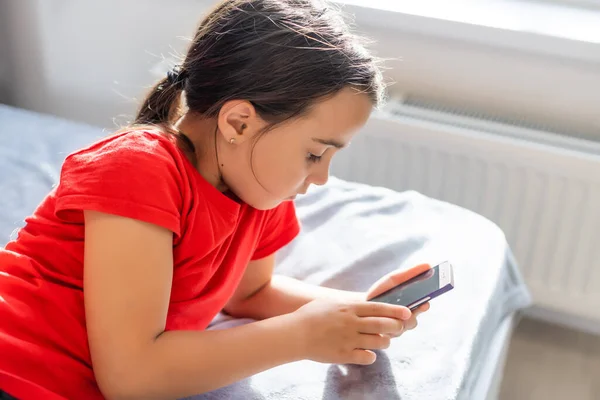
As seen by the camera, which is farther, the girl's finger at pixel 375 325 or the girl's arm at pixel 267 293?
the girl's arm at pixel 267 293

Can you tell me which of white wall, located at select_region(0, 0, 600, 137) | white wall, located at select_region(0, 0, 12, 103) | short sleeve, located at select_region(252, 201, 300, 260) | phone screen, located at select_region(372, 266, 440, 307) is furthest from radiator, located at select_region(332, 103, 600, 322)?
white wall, located at select_region(0, 0, 12, 103)

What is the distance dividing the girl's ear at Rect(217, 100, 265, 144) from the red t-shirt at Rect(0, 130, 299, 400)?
2.4 inches

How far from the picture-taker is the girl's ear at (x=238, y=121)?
32.4 inches

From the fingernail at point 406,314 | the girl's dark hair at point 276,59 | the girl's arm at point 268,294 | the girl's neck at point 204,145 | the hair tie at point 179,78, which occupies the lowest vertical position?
the girl's arm at point 268,294

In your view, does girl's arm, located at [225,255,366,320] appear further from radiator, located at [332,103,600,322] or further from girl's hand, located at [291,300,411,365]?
radiator, located at [332,103,600,322]

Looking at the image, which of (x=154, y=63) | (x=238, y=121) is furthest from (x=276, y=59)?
(x=154, y=63)

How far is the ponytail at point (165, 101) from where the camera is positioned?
2.99 feet

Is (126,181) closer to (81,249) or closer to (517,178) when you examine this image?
(81,249)

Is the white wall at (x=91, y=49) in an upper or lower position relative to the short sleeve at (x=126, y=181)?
lower

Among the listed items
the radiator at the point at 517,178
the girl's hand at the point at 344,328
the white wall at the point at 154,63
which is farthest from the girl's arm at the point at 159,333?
the white wall at the point at 154,63

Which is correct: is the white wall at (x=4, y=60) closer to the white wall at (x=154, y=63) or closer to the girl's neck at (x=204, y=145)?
the white wall at (x=154, y=63)

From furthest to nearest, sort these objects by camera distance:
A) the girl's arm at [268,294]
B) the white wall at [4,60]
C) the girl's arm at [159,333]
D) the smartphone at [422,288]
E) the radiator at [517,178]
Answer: the white wall at [4,60] < the radiator at [517,178] < the girl's arm at [268,294] < the smartphone at [422,288] < the girl's arm at [159,333]

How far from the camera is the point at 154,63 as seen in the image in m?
1.77

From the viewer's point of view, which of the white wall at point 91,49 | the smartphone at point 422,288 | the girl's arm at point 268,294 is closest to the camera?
the smartphone at point 422,288
